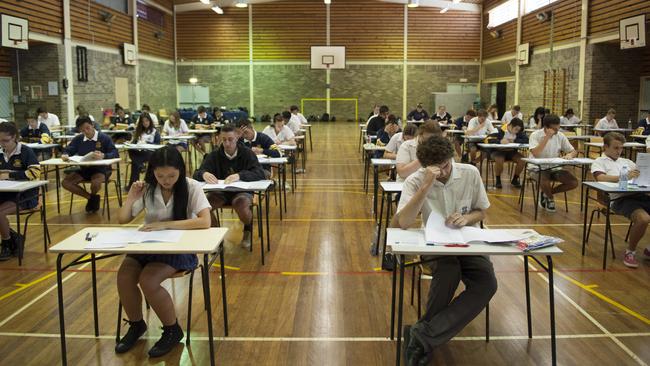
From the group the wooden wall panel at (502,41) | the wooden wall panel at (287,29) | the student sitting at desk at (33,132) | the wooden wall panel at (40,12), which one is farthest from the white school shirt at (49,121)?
the wooden wall panel at (502,41)

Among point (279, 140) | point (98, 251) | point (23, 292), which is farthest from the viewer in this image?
point (279, 140)

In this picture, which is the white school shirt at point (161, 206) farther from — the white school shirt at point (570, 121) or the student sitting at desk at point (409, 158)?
the white school shirt at point (570, 121)

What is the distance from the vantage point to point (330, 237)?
269 inches

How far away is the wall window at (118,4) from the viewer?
1996 cm

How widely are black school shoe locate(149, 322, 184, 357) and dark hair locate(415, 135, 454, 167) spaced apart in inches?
79.4

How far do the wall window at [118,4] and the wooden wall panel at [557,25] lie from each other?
15624mm

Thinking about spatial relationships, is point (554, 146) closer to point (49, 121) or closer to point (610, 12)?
point (610, 12)

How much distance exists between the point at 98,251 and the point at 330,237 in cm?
382

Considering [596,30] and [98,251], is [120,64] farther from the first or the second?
[98,251]

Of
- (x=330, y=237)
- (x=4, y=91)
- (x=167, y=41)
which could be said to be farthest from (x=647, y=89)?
(x=167, y=41)

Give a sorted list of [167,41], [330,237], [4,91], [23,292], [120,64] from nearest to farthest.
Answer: [23,292]
[330,237]
[4,91]
[120,64]
[167,41]

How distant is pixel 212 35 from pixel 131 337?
2616 centimetres

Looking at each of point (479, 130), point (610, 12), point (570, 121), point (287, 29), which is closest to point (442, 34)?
point (287, 29)

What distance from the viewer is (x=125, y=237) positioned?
3488 mm
